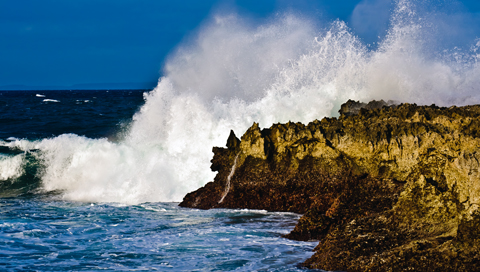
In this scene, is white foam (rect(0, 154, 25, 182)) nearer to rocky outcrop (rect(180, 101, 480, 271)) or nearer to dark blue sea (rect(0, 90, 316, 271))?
dark blue sea (rect(0, 90, 316, 271))

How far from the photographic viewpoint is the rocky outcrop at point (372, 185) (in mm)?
4820

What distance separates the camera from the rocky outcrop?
4.82 metres

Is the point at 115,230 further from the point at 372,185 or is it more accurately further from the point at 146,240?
the point at 372,185

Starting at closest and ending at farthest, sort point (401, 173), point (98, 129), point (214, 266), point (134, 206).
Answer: point (214, 266) → point (401, 173) → point (134, 206) → point (98, 129)

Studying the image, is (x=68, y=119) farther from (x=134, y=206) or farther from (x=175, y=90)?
(x=134, y=206)

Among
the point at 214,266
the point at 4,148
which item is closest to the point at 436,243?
the point at 214,266

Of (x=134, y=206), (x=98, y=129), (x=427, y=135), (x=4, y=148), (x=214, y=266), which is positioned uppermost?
(x=98, y=129)

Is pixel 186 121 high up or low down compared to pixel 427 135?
up

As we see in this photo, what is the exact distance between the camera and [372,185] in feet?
25.3

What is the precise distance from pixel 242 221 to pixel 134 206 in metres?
3.05

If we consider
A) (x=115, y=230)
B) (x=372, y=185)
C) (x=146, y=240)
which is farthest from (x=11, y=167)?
(x=372, y=185)

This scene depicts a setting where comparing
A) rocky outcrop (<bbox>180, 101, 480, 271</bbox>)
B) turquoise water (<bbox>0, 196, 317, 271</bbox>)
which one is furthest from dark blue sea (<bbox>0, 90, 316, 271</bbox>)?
rocky outcrop (<bbox>180, 101, 480, 271</bbox>)

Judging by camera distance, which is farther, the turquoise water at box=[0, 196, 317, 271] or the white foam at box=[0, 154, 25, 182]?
the white foam at box=[0, 154, 25, 182]

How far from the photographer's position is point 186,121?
546 inches
